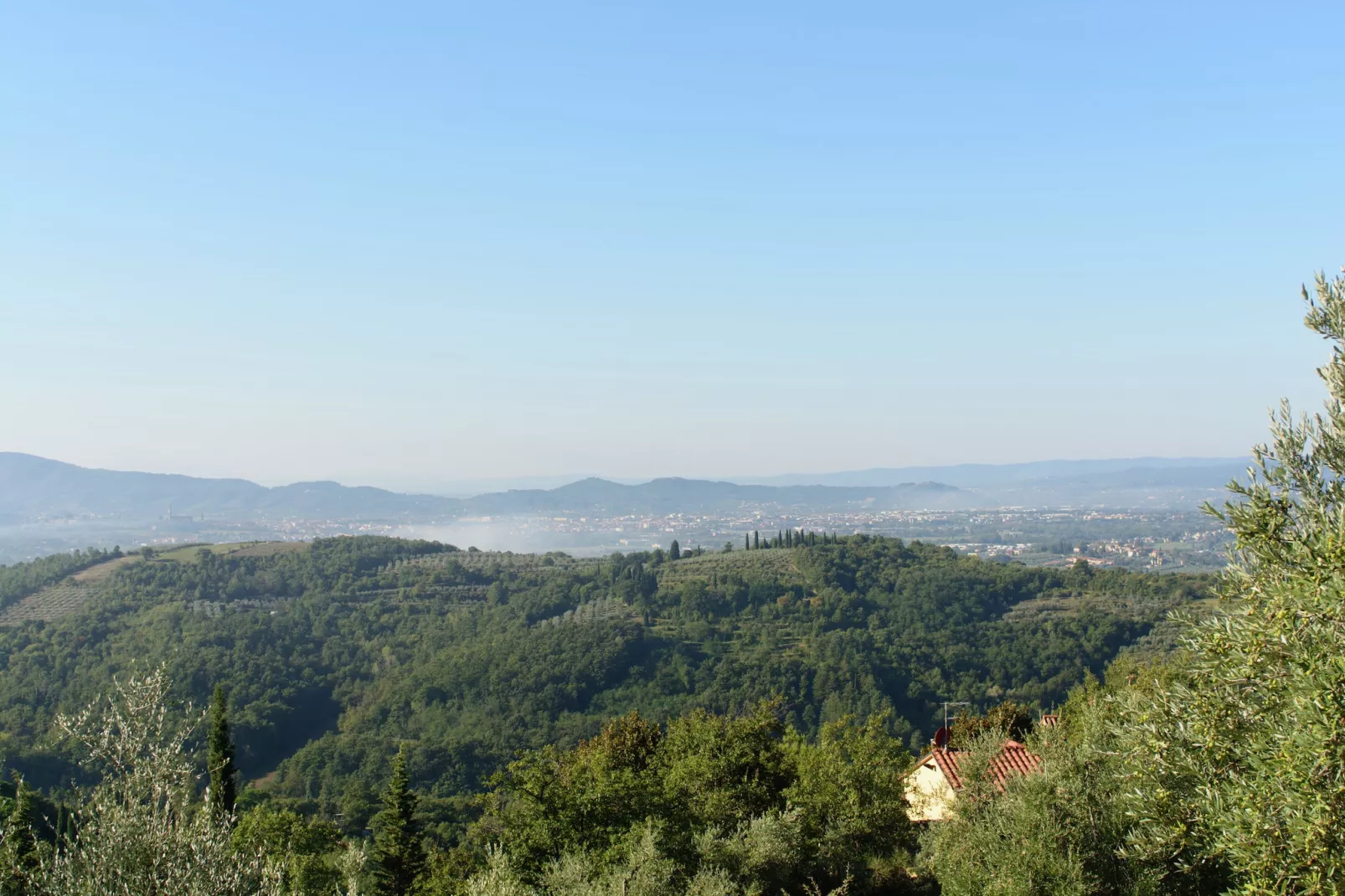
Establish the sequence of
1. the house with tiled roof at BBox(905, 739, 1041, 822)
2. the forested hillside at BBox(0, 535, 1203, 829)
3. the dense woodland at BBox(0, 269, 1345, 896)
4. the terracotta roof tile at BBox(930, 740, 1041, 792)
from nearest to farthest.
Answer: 1. the dense woodland at BBox(0, 269, 1345, 896)
2. the terracotta roof tile at BBox(930, 740, 1041, 792)
3. the house with tiled roof at BBox(905, 739, 1041, 822)
4. the forested hillside at BBox(0, 535, 1203, 829)

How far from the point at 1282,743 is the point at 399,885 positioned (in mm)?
29301

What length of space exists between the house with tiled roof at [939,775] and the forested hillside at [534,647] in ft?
127

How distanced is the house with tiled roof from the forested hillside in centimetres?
3874

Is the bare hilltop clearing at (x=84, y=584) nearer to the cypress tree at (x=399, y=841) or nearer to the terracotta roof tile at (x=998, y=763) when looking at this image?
the cypress tree at (x=399, y=841)

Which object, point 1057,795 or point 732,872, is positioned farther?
point 732,872

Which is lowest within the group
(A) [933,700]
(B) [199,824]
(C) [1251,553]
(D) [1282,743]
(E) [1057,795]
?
(A) [933,700]

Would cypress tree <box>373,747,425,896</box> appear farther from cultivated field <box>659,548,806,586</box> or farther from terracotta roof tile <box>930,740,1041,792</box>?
cultivated field <box>659,548,806,586</box>

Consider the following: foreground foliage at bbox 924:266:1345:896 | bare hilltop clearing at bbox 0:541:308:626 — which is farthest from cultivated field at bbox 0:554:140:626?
foreground foliage at bbox 924:266:1345:896

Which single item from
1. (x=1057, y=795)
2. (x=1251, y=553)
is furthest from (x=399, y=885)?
(x=1251, y=553)

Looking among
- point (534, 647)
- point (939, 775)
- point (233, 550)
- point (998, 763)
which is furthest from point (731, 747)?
point (233, 550)

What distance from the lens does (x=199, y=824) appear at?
8984 millimetres

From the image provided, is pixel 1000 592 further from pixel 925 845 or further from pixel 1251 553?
pixel 1251 553

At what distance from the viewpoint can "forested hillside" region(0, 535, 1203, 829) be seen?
79.9 meters

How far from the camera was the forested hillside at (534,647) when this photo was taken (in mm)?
79938
